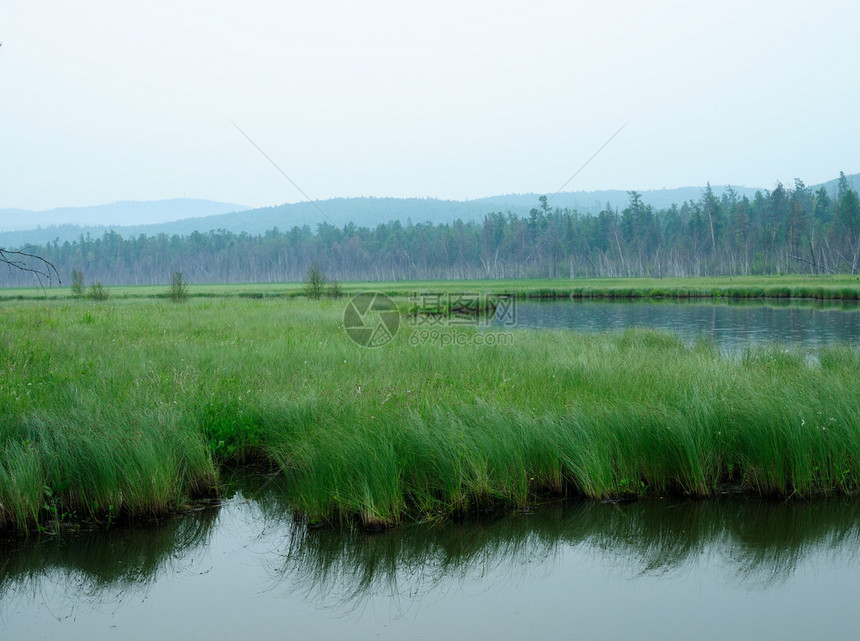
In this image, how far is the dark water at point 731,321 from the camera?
23609 millimetres

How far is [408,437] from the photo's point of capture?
25.3ft

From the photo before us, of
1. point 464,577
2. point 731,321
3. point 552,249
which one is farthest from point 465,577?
point 552,249

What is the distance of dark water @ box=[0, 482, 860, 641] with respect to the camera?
5402 mm

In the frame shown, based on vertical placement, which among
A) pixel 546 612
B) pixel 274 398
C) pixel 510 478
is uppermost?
pixel 274 398

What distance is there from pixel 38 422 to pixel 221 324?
12.9 metres

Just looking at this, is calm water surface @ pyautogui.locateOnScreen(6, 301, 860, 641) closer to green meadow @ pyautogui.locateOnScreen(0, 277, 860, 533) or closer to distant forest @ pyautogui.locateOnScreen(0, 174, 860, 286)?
green meadow @ pyautogui.locateOnScreen(0, 277, 860, 533)

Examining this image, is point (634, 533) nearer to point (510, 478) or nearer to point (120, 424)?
point (510, 478)

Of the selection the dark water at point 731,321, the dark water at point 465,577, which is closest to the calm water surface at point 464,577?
the dark water at point 465,577

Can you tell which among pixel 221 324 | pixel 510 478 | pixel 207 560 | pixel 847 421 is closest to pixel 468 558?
pixel 510 478

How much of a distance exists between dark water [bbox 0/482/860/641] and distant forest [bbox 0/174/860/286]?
79.2 m

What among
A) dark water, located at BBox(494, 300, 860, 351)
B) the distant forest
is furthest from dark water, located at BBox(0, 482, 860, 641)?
the distant forest

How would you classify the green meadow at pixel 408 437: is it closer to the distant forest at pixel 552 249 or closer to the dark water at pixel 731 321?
the dark water at pixel 731 321

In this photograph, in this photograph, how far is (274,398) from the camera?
9719 millimetres

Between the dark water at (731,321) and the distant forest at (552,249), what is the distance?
52221 mm
